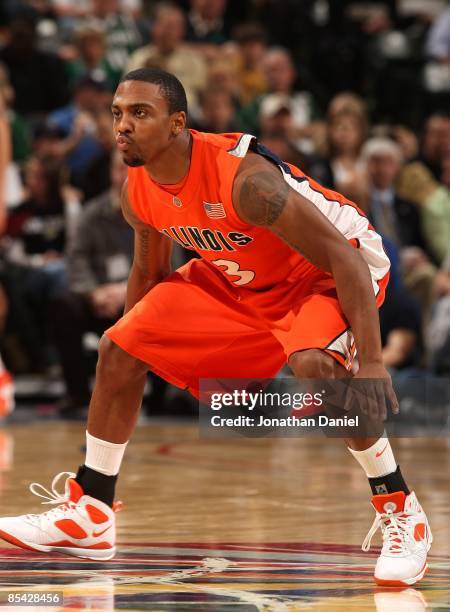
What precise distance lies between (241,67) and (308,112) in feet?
2.77

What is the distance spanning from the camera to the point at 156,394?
28.0ft

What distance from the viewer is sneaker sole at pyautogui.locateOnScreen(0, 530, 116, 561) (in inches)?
149

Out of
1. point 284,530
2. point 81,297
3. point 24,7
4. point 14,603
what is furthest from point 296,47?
point 14,603

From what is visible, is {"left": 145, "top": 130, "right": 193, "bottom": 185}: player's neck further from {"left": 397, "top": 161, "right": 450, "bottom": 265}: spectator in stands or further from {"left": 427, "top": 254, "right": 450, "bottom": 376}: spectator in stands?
{"left": 397, "top": 161, "right": 450, "bottom": 265}: spectator in stands

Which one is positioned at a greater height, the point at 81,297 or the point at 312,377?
the point at 81,297

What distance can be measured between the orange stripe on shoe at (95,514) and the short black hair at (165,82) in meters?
1.25

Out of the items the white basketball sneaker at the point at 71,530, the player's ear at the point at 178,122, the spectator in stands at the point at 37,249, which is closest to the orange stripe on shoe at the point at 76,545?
the white basketball sneaker at the point at 71,530

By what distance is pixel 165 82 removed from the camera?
12.0 ft

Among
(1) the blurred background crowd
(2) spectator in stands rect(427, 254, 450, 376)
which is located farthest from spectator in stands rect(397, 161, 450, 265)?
(2) spectator in stands rect(427, 254, 450, 376)

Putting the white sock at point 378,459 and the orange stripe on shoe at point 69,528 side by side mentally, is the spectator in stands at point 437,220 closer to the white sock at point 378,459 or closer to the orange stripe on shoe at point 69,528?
the white sock at point 378,459

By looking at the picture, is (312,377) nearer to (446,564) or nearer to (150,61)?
(446,564)

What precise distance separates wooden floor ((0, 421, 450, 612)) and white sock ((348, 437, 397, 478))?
0.28 m

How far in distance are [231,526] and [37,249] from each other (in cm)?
505

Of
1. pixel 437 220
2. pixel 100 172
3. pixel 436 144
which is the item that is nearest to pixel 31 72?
pixel 100 172
